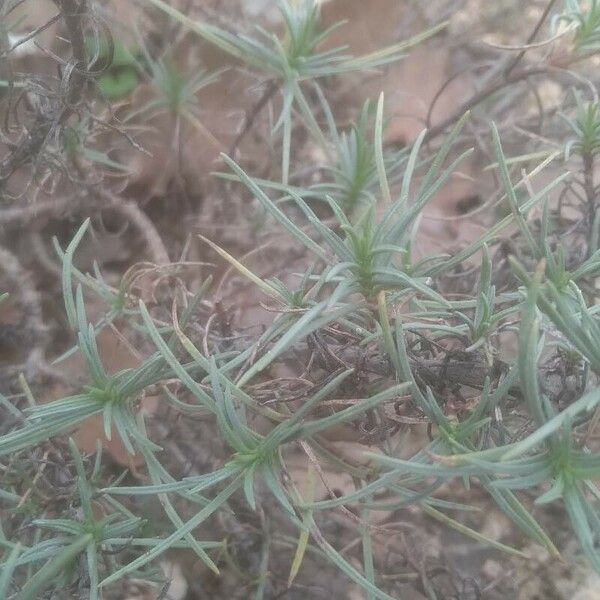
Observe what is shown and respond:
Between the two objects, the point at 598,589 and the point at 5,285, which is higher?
the point at 5,285

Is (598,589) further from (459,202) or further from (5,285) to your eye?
(5,285)

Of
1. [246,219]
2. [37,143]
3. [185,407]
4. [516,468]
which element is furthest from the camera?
[246,219]

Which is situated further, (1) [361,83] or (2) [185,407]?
(1) [361,83]

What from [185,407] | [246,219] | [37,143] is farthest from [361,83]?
[185,407]

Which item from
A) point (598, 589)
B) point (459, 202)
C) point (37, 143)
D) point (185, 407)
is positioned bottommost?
point (598, 589)

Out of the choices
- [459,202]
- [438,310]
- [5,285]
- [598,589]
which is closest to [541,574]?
[598,589]

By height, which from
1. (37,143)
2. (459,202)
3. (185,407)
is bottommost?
(459,202)

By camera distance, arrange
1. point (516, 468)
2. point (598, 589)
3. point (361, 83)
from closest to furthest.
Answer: point (516, 468), point (598, 589), point (361, 83)

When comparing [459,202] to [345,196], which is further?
[459,202]

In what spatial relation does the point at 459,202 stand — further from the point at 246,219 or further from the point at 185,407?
the point at 185,407
